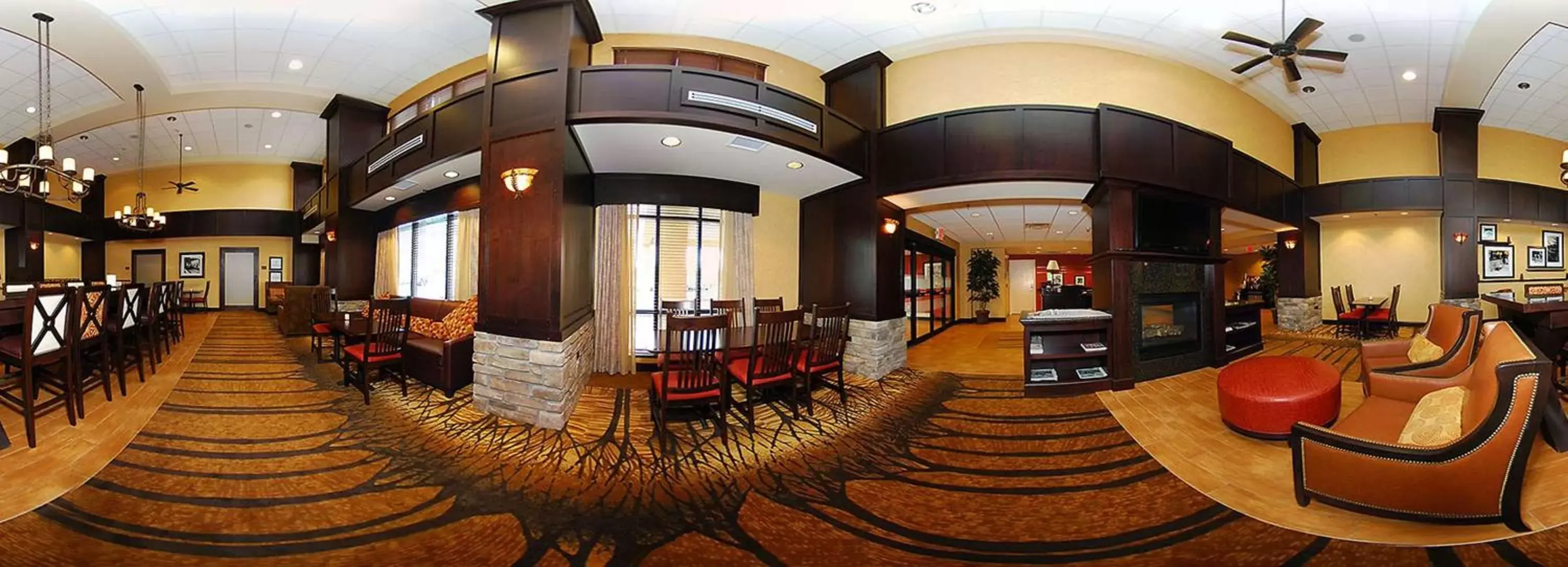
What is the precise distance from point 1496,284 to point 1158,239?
9.89 metres

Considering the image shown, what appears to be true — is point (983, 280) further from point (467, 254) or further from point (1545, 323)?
point (467, 254)

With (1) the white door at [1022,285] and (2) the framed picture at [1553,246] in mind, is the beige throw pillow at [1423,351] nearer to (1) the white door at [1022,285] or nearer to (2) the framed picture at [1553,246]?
(2) the framed picture at [1553,246]

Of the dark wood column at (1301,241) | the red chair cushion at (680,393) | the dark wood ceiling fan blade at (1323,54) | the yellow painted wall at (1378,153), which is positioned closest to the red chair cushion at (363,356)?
the red chair cushion at (680,393)

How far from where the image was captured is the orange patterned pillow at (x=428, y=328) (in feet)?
17.2

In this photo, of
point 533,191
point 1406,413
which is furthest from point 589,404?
point 1406,413

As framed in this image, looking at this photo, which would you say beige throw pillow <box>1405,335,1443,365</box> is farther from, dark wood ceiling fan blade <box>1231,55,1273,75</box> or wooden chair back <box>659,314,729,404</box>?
wooden chair back <box>659,314,729,404</box>

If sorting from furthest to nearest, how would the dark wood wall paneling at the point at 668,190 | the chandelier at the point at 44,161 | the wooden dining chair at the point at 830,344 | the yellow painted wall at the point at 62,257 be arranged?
the yellow painted wall at the point at 62,257 → the dark wood wall paneling at the point at 668,190 → the chandelier at the point at 44,161 → the wooden dining chair at the point at 830,344

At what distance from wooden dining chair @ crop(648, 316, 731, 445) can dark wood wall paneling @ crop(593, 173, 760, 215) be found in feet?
8.17

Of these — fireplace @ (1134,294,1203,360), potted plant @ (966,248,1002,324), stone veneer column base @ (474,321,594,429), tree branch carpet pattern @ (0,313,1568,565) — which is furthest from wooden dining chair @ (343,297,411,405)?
potted plant @ (966,248,1002,324)

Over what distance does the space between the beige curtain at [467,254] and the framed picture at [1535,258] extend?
59.3 feet

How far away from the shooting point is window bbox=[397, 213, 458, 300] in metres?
6.63

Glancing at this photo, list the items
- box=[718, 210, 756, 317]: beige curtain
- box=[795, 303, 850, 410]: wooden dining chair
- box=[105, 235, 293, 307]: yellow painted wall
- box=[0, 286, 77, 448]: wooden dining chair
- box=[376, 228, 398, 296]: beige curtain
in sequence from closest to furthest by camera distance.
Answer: box=[0, 286, 77, 448]: wooden dining chair
box=[795, 303, 850, 410]: wooden dining chair
box=[718, 210, 756, 317]: beige curtain
box=[376, 228, 398, 296]: beige curtain
box=[105, 235, 293, 307]: yellow painted wall

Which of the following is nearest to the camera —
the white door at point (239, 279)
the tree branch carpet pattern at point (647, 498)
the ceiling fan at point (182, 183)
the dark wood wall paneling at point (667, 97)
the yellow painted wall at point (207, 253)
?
the tree branch carpet pattern at point (647, 498)

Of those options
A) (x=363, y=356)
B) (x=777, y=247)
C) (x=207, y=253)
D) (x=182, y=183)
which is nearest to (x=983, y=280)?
(x=777, y=247)
